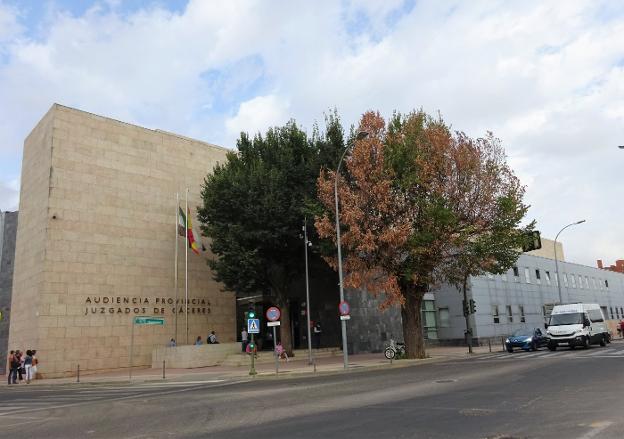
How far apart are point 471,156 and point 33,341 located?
2610cm

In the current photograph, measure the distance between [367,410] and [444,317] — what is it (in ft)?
114

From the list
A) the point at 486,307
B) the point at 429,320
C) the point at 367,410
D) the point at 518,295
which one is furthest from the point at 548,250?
the point at 367,410

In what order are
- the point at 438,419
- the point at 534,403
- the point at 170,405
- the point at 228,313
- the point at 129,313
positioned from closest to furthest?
the point at 438,419, the point at 534,403, the point at 170,405, the point at 129,313, the point at 228,313

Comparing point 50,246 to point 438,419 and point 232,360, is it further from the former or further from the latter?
point 438,419

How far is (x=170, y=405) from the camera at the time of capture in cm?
1300

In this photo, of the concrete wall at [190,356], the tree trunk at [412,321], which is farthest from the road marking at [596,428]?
the concrete wall at [190,356]

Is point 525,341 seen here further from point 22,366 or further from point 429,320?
point 22,366

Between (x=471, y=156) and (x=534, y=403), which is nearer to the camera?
(x=534, y=403)

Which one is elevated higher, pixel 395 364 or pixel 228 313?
pixel 228 313

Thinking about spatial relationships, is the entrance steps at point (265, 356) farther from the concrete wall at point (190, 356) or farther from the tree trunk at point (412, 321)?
the tree trunk at point (412, 321)

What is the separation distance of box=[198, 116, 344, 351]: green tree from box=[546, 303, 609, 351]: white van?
15.5 meters

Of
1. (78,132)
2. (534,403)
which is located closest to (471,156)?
(534,403)

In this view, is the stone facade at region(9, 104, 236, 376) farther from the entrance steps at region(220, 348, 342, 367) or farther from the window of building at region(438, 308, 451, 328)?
the window of building at region(438, 308, 451, 328)

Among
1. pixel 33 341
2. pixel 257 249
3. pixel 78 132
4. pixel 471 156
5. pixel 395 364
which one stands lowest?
pixel 395 364
